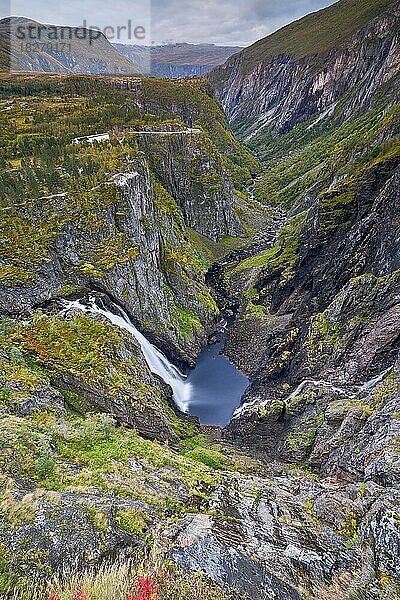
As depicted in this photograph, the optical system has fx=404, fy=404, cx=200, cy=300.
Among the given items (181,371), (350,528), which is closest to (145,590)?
(350,528)

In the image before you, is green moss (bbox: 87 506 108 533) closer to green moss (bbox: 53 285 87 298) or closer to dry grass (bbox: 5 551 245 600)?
dry grass (bbox: 5 551 245 600)

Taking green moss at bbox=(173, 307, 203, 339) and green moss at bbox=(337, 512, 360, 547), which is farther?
green moss at bbox=(173, 307, 203, 339)

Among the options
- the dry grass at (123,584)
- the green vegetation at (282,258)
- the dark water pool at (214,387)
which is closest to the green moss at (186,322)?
the dark water pool at (214,387)

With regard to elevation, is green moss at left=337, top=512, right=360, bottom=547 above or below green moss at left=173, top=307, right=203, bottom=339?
below

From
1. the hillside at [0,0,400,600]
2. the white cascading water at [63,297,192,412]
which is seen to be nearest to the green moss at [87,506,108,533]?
the hillside at [0,0,400,600]

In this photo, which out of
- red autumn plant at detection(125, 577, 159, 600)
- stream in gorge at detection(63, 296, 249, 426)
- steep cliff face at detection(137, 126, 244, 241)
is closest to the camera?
red autumn plant at detection(125, 577, 159, 600)

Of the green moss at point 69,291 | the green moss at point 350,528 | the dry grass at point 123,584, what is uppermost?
the green moss at point 69,291

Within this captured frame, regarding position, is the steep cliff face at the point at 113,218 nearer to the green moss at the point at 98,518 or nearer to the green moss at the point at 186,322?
the green moss at the point at 186,322
